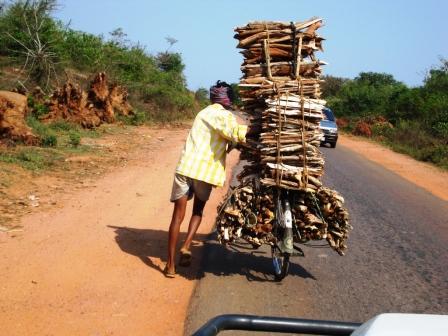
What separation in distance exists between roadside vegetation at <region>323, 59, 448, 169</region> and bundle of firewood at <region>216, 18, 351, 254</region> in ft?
49.3

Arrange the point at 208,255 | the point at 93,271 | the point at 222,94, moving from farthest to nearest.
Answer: the point at 208,255 < the point at 222,94 < the point at 93,271

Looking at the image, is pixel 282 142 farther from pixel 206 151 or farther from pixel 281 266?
pixel 281 266

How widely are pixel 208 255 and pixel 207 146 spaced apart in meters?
1.46

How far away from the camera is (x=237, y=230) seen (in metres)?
5.53

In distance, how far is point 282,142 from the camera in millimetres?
5520

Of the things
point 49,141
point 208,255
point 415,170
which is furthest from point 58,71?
point 208,255

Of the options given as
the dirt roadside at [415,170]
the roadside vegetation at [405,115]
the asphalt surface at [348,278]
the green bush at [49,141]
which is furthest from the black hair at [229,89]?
the roadside vegetation at [405,115]

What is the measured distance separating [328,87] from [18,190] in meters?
58.7

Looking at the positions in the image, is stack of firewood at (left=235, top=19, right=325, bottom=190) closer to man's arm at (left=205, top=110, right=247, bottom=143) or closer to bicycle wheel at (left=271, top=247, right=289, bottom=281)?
man's arm at (left=205, top=110, right=247, bottom=143)

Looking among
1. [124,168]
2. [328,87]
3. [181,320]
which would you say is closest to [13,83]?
[124,168]

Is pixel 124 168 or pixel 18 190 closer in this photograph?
pixel 18 190

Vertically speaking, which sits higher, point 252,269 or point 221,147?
point 221,147

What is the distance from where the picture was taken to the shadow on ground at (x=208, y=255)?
593cm

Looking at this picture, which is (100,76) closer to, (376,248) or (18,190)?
(18,190)
